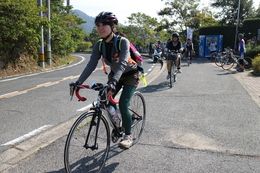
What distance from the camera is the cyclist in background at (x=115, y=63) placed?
10.3 feet

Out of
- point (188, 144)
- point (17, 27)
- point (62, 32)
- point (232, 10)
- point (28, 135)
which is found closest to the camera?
point (188, 144)

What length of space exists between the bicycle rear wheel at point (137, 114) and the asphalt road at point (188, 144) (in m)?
0.12

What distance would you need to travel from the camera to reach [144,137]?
173 inches

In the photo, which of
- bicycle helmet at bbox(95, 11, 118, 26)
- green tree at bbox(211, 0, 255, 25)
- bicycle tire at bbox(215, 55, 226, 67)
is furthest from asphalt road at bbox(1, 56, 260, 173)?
green tree at bbox(211, 0, 255, 25)

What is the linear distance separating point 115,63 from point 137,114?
122cm

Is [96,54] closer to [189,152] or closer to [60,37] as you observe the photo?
[189,152]

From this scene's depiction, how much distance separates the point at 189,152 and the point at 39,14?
1438cm

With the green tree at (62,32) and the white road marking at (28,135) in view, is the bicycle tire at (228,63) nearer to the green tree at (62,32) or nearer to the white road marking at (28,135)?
the green tree at (62,32)

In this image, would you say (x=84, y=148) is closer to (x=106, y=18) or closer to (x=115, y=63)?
(x=115, y=63)

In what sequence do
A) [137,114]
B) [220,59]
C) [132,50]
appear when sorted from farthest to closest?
1. [220,59]
2. [137,114]
3. [132,50]

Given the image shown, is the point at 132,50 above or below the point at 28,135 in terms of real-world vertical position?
above

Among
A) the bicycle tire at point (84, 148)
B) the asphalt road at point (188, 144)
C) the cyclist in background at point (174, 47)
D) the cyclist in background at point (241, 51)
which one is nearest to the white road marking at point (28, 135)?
the asphalt road at point (188, 144)

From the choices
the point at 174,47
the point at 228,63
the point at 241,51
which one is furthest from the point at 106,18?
the point at 228,63

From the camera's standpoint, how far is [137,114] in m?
4.32
